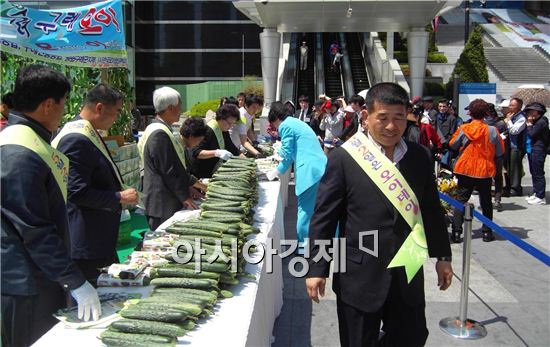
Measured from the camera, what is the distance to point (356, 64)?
26.0m

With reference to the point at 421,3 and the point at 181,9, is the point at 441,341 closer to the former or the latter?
the point at 421,3

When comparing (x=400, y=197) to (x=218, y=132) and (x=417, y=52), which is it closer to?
(x=218, y=132)


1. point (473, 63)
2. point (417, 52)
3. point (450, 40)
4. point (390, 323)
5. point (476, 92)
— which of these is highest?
point (450, 40)

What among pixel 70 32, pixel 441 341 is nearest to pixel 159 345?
pixel 441 341

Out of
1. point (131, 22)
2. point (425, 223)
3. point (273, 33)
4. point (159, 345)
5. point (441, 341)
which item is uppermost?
point (131, 22)

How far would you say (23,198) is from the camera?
2359 mm

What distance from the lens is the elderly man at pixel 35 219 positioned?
7.78ft

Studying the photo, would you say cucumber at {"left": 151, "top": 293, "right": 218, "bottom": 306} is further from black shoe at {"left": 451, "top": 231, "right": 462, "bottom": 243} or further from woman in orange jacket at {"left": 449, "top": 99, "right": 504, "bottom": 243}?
black shoe at {"left": 451, "top": 231, "right": 462, "bottom": 243}

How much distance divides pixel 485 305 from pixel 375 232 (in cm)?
293

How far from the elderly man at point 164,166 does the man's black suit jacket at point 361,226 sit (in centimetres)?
173

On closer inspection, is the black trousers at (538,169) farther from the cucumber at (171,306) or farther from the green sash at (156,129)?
the cucumber at (171,306)

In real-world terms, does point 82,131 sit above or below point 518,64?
below

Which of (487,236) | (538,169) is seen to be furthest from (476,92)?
(487,236)

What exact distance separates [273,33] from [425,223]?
17873mm
